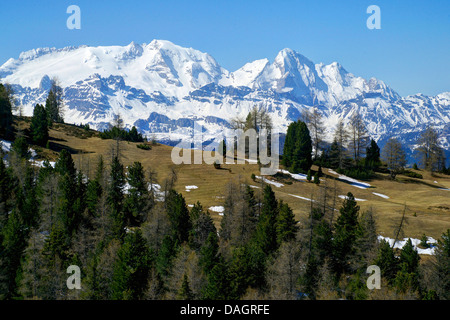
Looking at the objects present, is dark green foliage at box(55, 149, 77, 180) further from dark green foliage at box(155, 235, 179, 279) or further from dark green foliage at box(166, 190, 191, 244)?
dark green foliage at box(155, 235, 179, 279)

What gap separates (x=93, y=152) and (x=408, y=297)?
87240 mm

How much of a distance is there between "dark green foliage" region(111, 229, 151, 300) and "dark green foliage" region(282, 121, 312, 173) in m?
56.6

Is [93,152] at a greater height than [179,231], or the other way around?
[93,152]

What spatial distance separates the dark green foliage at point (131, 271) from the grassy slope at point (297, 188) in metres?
23.3

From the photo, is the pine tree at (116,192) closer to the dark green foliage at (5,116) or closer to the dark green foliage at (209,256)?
the dark green foliage at (209,256)

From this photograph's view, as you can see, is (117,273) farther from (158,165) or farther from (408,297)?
(158,165)

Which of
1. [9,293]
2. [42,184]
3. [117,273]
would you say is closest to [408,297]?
[117,273]

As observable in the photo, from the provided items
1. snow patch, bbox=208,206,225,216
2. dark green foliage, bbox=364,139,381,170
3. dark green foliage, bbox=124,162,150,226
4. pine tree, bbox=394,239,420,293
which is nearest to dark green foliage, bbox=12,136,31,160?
dark green foliage, bbox=124,162,150,226

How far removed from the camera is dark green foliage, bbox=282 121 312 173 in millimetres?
95875

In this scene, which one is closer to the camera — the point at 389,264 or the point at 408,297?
the point at 408,297

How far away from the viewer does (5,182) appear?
65.9 meters

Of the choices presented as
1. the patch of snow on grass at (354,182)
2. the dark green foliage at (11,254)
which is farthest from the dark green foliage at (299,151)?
the dark green foliage at (11,254)

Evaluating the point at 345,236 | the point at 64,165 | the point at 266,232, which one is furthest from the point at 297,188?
the point at 64,165
